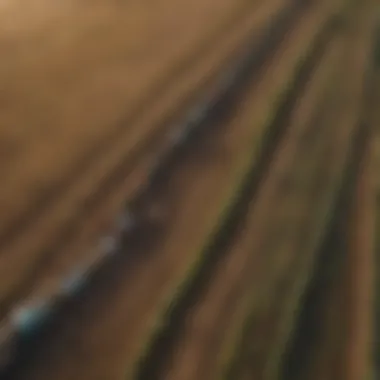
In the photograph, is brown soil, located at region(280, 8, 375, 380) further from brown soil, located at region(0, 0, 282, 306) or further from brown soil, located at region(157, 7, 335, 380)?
brown soil, located at region(0, 0, 282, 306)

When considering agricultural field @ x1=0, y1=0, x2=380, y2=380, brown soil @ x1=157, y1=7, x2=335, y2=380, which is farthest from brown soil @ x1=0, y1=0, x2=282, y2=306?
brown soil @ x1=157, y1=7, x2=335, y2=380

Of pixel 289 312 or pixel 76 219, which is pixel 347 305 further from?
pixel 76 219

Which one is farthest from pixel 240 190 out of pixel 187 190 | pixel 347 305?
pixel 347 305

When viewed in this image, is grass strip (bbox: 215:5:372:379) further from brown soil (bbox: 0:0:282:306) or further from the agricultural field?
brown soil (bbox: 0:0:282:306)

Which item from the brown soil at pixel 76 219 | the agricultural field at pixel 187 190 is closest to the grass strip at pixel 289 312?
the agricultural field at pixel 187 190

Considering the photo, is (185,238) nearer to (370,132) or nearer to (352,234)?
(352,234)

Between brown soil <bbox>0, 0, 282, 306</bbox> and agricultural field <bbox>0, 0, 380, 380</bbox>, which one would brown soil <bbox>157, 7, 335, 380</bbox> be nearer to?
agricultural field <bbox>0, 0, 380, 380</bbox>
